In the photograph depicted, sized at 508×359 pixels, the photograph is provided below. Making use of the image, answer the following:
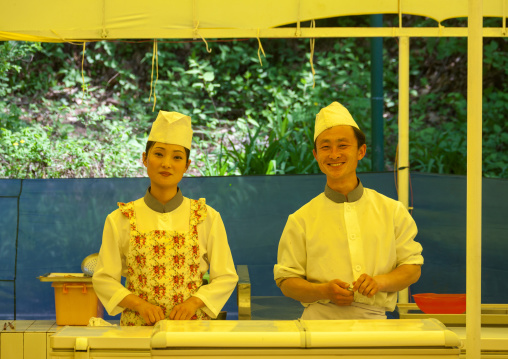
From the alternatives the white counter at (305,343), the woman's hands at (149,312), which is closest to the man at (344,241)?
the woman's hands at (149,312)

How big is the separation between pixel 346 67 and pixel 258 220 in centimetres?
473

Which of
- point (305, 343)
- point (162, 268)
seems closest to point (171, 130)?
point (162, 268)

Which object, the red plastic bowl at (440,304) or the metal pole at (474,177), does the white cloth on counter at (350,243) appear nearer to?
the red plastic bowl at (440,304)

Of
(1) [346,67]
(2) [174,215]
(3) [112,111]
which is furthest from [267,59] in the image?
(2) [174,215]

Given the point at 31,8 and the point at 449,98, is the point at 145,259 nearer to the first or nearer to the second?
the point at 31,8

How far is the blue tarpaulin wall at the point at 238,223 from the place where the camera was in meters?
4.25

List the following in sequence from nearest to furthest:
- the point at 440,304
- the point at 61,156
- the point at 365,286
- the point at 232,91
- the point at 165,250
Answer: the point at 365,286
the point at 165,250
the point at 440,304
the point at 61,156
the point at 232,91

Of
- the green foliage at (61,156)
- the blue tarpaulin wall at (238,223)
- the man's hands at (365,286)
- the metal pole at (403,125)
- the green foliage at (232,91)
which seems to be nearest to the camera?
the man's hands at (365,286)

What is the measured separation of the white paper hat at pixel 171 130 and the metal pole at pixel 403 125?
6.57 feet

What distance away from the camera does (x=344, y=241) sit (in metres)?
2.35

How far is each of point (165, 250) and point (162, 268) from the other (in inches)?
2.5

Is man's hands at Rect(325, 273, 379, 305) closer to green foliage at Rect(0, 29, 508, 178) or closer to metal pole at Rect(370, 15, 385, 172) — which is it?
metal pole at Rect(370, 15, 385, 172)

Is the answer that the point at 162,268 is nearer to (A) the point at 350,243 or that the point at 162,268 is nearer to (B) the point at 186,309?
(B) the point at 186,309

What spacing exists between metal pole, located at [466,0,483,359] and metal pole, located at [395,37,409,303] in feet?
8.80
